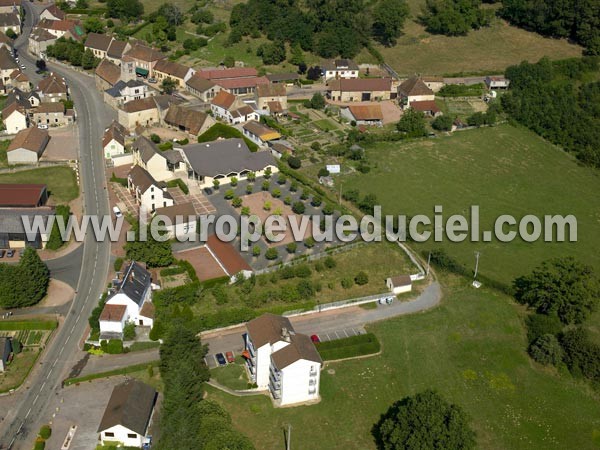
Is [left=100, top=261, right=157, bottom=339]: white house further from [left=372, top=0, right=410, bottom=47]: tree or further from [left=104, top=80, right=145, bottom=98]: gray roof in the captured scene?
[left=372, top=0, right=410, bottom=47]: tree

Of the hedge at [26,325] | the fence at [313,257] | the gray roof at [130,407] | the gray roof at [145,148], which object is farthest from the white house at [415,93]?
the gray roof at [130,407]

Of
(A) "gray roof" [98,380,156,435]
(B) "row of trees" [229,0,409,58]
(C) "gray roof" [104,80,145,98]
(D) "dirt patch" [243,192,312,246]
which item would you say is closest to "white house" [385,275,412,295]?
(D) "dirt patch" [243,192,312,246]

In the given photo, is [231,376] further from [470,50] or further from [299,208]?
[470,50]

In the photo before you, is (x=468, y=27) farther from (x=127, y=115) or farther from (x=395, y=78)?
(x=127, y=115)

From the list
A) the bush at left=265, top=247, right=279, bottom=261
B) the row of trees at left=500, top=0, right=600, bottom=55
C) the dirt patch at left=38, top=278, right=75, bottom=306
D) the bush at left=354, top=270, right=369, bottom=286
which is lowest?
the bush at left=354, top=270, right=369, bottom=286

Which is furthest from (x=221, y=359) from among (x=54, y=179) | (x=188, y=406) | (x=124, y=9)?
(x=124, y=9)
